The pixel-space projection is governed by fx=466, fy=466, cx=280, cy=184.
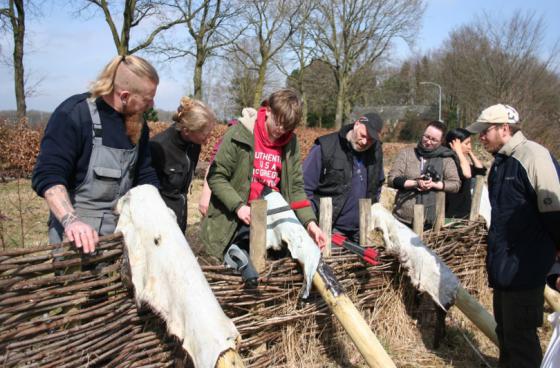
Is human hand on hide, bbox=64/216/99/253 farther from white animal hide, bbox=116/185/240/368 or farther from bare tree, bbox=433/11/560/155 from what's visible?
bare tree, bbox=433/11/560/155

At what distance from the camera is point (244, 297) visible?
9.43 feet

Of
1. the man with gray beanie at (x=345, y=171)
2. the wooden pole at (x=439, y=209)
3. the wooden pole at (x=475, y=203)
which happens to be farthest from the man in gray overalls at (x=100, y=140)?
the wooden pole at (x=475, y=203)

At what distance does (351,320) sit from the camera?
8.96 feet

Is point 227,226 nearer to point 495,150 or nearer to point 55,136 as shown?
point 55,136

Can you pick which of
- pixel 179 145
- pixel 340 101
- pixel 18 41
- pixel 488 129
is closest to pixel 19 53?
pixel 18 41

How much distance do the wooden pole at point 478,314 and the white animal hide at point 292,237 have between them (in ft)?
4.30

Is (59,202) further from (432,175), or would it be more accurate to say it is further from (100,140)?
(432,175)

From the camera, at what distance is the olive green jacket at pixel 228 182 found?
110 inches

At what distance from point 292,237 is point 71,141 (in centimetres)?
139

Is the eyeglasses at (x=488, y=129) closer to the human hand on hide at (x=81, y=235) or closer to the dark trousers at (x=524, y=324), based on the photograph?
the dark trousers at (x=524, y=324)

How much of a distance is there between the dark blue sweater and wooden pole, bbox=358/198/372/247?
1.81 meters

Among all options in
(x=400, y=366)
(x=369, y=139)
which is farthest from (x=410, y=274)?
(x=369, y=139)

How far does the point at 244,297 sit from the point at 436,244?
2154 mm

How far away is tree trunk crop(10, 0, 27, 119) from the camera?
14.6m
